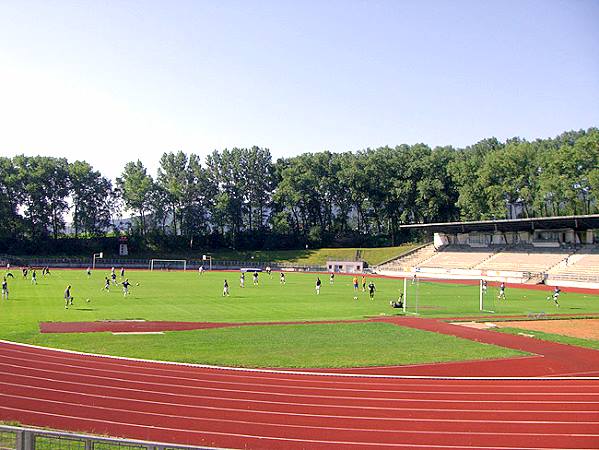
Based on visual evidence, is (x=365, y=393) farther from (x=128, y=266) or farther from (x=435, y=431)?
(x=128, y=266)

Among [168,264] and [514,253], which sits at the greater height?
[514,253]

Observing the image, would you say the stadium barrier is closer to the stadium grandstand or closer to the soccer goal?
the stadium grandstand

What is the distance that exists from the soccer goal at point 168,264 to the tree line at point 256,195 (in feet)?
46.0

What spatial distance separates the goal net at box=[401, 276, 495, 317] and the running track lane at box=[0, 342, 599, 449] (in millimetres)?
21113

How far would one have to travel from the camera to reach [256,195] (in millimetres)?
125188

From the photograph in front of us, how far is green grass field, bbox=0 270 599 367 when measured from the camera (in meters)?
24.1

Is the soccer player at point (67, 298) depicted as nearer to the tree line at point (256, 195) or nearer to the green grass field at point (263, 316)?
the green grass field at point (263, 316)

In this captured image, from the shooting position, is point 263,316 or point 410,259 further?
point 410,259

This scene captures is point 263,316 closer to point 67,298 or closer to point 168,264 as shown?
point 67,298

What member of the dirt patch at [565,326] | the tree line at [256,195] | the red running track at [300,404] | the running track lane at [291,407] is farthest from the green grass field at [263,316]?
the tree line at [256,195]

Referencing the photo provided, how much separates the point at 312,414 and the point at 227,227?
10907 centimetres

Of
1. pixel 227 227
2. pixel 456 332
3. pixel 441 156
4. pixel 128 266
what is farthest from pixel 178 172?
pixel 456 332

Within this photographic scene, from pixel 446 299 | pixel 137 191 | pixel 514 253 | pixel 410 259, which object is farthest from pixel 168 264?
pixel 446 299

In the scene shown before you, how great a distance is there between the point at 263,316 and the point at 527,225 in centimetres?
5556
